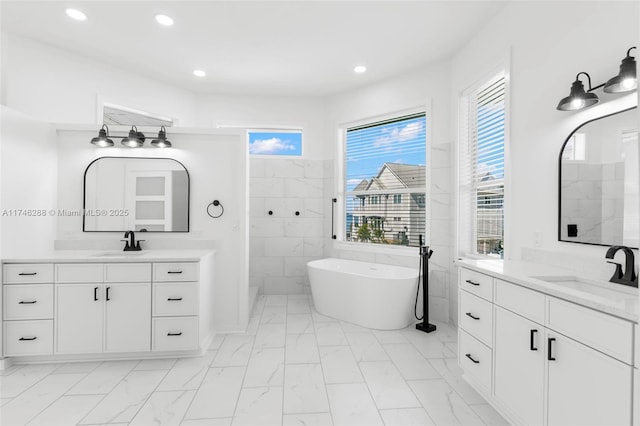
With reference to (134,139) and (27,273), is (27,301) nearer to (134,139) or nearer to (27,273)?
(27,273)

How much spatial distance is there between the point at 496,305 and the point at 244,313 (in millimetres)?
2327

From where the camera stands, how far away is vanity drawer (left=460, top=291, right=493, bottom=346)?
6.08ft

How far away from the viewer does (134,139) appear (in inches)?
112

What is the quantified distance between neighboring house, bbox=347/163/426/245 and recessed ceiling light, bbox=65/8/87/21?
3428mm

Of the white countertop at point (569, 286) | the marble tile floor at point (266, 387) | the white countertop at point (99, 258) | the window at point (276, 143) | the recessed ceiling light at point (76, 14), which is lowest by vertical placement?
the marble tile floor at point (266, 387)

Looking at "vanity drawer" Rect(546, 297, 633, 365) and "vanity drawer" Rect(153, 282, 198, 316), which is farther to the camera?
"vanity drawer" Rect(153, 282, 198, 316)

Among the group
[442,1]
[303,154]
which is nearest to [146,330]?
[303,154]

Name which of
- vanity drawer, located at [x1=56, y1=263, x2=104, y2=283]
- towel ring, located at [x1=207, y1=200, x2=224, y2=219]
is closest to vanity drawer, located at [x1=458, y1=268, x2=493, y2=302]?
towel ring, located at [x1=207, y1=200, x2=224, y2=219]

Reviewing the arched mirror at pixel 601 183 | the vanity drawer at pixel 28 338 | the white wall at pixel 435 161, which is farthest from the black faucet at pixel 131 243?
the arched mirror at pixel 601 183

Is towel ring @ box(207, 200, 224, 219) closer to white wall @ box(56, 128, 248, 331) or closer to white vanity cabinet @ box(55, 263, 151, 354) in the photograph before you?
white wall @ box(56, 128, 248, 331)

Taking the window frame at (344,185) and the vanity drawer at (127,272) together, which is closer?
the vanity drawer at (127,272)

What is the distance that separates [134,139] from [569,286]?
3560 mm

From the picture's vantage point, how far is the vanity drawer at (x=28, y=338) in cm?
239

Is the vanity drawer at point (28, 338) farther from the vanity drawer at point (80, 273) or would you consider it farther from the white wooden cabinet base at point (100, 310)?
the vanity drawer at point (80, 273)
